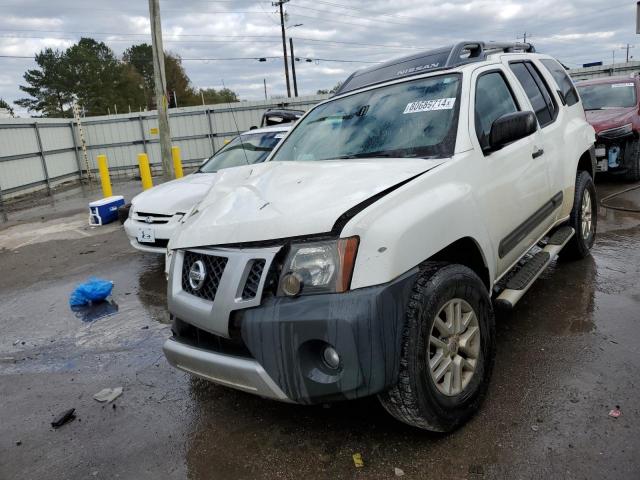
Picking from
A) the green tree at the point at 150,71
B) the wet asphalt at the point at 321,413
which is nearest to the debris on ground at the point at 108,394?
the wet asphalt at the point at 321,413

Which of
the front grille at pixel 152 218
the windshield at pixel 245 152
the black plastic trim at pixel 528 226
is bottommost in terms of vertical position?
the front grille at pixel 152 218

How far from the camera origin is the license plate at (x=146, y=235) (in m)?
5.85

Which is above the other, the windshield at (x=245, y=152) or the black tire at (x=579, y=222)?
the windshield at (x=245, y=152)

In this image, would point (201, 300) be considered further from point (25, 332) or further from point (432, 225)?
point (25, 332)

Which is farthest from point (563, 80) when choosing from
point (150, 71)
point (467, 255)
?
point (150, 71)

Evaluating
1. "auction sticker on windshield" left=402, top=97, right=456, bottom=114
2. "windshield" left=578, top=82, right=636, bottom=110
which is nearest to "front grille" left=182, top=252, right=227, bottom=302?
"auction sticker on windshield" left=402, top=97, right=456, bottom=114

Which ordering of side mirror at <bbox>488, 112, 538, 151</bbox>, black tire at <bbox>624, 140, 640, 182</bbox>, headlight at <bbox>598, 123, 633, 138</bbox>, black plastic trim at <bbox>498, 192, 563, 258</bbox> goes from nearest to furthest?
side mirror at <bbox>488, 112, 538, 151</bbox>, black plastic trim at <bbox>498, 192, 563, 258</bbox>, headlight at <bbox>598, 123, 633, 138</bbox>, black tire at <bbox>624, 140, 640, 182</bbox>

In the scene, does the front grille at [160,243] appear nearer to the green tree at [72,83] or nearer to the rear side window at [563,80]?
the rear side window at [563,80]

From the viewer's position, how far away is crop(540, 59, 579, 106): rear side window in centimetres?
480

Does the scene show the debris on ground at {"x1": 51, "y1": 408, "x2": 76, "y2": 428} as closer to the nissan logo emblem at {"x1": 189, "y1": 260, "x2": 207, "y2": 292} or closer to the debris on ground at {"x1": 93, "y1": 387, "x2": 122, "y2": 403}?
the debris on ground at {"x1": 93, "y1": 387, "x2": 122, "y2": 403}

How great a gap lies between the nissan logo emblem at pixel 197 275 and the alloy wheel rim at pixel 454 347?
1.13 m

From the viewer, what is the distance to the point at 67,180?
18.5 meters

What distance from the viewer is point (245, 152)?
7516 millimetres

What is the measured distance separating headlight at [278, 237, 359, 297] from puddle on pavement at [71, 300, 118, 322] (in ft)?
10.9
